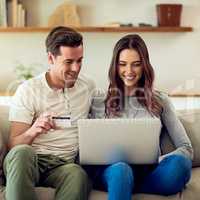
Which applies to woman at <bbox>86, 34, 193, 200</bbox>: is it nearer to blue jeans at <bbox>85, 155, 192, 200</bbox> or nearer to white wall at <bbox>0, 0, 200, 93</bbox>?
blue jeans at <bbox>85, 155, 192, 200</bbox>

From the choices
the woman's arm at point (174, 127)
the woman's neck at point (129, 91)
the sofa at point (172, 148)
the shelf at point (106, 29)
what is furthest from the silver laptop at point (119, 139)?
the shelf at point (106, 29)

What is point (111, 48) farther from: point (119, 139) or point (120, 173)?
point (120, 173)

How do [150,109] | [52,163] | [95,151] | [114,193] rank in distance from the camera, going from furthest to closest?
[150,109], [52,163], [95,151], [114,193]

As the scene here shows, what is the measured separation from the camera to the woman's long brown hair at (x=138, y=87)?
2326 mm

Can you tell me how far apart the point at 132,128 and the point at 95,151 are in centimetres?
20

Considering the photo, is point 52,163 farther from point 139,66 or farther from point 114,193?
point 139,66

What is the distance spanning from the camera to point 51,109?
228 cm

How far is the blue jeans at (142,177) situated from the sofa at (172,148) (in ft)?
0.14

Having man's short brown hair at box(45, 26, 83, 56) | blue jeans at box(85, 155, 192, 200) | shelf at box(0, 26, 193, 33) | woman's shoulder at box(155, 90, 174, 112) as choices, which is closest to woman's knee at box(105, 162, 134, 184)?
blue jeans at box(85, 155, 192, 200)

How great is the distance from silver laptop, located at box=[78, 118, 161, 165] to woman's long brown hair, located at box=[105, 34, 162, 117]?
339 millimetres

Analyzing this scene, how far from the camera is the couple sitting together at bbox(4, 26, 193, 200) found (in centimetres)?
195

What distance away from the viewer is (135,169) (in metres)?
2.13

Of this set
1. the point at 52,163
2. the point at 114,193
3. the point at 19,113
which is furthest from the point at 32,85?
the point at 114,193

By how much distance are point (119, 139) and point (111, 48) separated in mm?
1884
